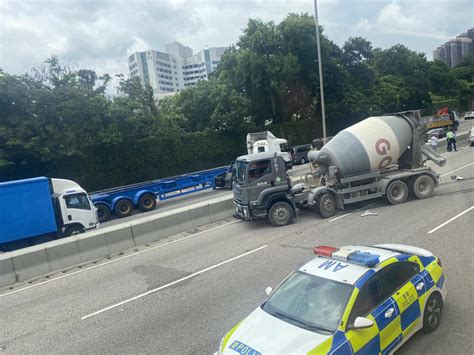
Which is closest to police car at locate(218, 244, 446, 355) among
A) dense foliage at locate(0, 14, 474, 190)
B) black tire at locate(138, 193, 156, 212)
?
black tire at locate(138, 193, 156, 212)

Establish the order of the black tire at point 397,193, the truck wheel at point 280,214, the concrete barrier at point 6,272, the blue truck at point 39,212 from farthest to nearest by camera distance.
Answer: the black tire at point 397,193 < the blue truck at point 39,212 < the truck wheel at point 280,214 < the concrete barrier at point 6,272

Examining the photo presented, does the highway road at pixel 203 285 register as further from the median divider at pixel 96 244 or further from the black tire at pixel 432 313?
the median divider at pixel 96 244

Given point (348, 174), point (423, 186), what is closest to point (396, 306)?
point (348, 174)

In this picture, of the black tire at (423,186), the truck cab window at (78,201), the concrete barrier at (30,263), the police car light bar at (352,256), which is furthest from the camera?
the truck cab window at (78,201)

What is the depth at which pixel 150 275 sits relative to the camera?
1012 centimetres

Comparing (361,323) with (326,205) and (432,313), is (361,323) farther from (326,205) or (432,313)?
(326,205)

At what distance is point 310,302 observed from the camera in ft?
16.9

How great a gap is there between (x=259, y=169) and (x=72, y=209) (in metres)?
7.72

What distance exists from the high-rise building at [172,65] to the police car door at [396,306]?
5893 inches

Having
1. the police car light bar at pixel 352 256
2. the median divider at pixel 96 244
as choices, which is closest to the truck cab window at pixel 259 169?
the median divider at pixel 96 244

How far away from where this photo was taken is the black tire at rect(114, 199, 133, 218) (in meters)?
20.4

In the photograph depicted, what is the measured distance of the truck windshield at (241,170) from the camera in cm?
1313

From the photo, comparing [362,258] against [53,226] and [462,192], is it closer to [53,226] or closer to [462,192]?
[462,192]

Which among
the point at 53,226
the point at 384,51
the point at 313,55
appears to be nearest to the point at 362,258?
the point at 53,226
